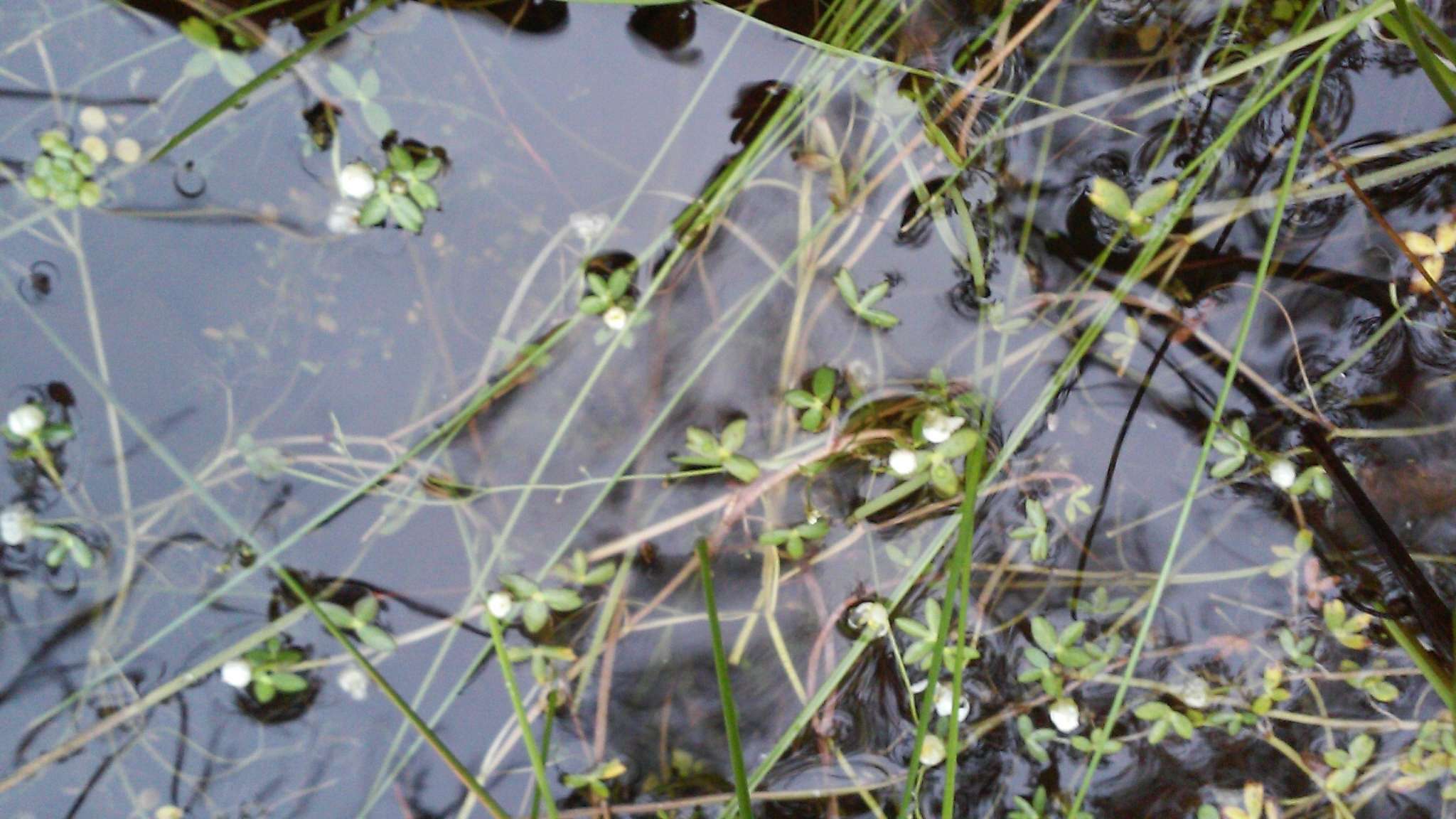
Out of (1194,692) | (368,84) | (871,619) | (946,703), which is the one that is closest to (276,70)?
(368,84)

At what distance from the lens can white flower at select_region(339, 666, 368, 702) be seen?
162 centimetres

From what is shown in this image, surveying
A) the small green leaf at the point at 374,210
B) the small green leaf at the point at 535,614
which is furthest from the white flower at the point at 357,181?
the small green leaf at the point at 535,614

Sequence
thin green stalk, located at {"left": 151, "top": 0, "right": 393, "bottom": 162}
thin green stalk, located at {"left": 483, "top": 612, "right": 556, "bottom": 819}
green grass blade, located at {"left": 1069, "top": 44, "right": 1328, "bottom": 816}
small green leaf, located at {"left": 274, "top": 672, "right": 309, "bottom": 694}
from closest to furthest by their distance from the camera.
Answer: thin green stalk, located at {"left": 483, "top": 612, "right": 556, "bottom": 819} < thin green stalk, located at {"left": 151, "top": 0, "right": 393, "bottom": 162} < green grass blade, located at {"left": 1069, "top": 44, "right": 1328, "bottom": 816} < small green leaf, located at {"left": 274, "top": 672, "right": 309, "bottom": 694}

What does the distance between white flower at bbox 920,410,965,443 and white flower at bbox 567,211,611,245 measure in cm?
70

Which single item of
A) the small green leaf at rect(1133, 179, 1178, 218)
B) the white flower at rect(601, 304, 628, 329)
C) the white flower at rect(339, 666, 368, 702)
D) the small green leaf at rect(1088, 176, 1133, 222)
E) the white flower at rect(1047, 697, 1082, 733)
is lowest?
the white flower at rect(339, 666, 368, 702)

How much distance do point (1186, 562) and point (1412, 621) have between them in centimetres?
46

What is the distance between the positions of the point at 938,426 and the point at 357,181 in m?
1.15

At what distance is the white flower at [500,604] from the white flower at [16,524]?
34.8 inches

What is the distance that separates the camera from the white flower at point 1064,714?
1.60 m

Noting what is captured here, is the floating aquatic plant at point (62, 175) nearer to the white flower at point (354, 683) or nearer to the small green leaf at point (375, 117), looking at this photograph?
the small green leaf at point (375, 117)

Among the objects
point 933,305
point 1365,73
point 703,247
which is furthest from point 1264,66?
point 703,247

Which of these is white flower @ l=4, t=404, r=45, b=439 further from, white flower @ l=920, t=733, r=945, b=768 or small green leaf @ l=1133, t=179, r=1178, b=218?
small green leaf @ l=1133, t=179, r=1178, b=218

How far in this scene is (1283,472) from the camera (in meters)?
1.59

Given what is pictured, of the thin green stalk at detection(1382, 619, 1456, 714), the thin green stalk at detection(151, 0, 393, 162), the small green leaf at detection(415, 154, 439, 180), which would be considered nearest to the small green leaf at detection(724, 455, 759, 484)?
the small green leaf at detection(415, 154, 439, 180)
